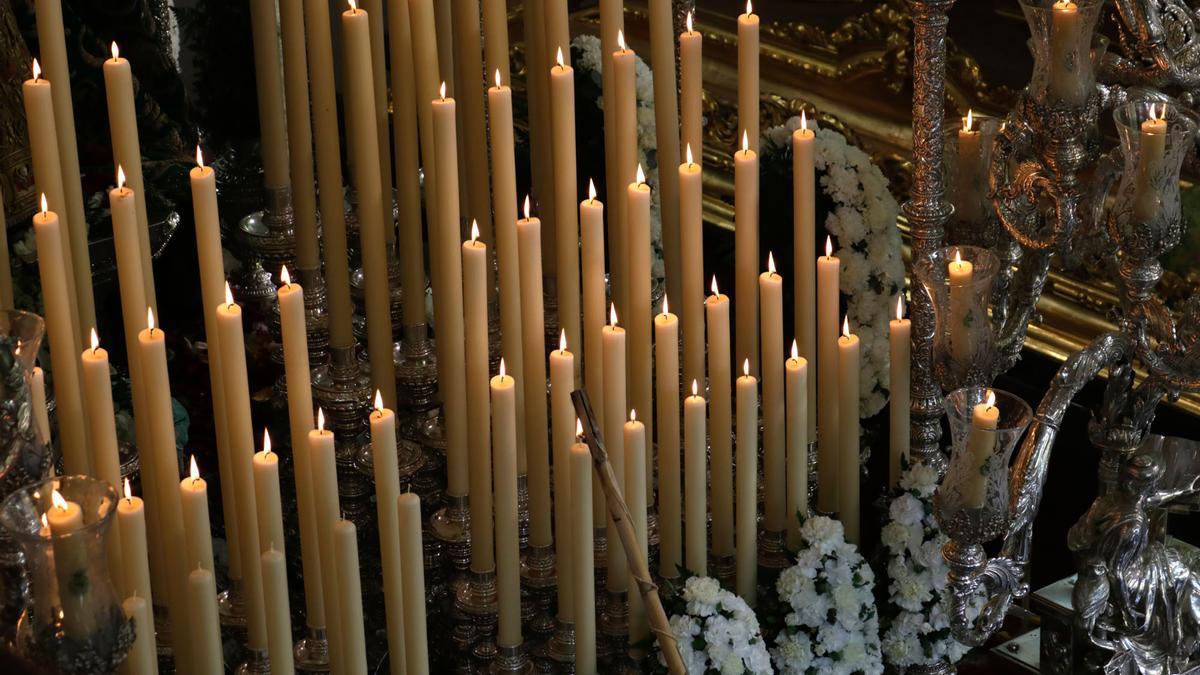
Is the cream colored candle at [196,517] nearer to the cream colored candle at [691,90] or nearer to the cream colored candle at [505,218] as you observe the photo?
the cream colored candle at [505,218]

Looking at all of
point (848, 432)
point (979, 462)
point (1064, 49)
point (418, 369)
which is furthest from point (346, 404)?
point (1064, 49)

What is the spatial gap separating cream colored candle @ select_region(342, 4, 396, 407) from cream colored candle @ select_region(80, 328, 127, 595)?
0.23 m

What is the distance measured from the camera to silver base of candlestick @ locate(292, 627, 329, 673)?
1.24 meters

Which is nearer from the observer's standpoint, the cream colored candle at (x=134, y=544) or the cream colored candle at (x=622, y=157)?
the cream colored candle at (x=134, y=544)

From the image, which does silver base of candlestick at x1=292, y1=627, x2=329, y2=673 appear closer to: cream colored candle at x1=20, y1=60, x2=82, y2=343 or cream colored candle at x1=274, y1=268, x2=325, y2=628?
cream colored candle at x1=274, y1=268, x2=325, y2=628

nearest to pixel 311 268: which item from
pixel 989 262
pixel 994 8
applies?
pixel 989 262

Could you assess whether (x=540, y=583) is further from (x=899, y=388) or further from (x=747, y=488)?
(x=899, y=388)

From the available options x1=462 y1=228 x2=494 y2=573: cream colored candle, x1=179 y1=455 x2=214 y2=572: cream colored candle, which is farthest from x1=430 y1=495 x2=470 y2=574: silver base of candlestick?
x1=179 y1=455 x2=214 y2=572: cream colored candle

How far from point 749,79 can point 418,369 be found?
0.34 meters

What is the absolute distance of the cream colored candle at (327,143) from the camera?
1.34 metres

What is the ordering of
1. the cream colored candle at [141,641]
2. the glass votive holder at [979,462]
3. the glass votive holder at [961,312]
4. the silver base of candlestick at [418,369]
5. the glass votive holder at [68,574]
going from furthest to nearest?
the silver base of candlestick at [418,369], the glass votive holder at [961,312], the glass votive holder at [979,462], the cream colored candle at [141,641], the glass votive holder at [68,574]

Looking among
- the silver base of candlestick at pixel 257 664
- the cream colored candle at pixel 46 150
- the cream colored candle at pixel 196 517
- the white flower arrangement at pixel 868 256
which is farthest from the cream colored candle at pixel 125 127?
the white flower arrangement at pixel 868 256

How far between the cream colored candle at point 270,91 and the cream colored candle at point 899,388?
0.50 m

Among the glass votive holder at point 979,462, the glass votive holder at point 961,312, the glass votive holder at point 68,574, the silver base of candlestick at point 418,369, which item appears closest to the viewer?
the glass votive holder at point 68,574
